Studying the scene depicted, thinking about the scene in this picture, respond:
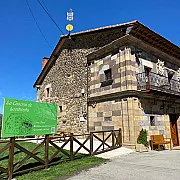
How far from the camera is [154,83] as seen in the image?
10.5 m

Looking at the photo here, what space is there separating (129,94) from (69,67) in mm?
6407

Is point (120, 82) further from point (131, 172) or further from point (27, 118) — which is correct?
point (27, 118)

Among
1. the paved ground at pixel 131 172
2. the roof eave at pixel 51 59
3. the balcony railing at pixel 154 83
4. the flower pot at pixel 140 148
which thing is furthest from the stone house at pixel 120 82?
the paved ground at pixel 131 172

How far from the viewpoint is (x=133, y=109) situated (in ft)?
30.0

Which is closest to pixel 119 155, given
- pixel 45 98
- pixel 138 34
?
pixel 138 34

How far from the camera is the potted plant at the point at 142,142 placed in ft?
28.4

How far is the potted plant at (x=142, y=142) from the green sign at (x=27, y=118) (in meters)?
4.71

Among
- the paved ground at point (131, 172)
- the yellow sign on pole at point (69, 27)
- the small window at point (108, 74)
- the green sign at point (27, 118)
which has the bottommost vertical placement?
the paved ground at point (131, 172)

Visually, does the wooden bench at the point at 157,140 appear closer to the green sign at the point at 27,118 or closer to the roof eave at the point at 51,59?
the green sign at the point at 27,118

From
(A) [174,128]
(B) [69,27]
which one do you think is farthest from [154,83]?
(B) [69,27]

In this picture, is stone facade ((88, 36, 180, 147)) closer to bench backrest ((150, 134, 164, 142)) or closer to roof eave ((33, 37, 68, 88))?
bench backrest ((150, 134, 164, 142))

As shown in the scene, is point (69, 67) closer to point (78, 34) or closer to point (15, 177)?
point (78, 34)

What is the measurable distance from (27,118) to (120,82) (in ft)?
19.8

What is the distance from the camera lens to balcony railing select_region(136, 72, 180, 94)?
9680mm
